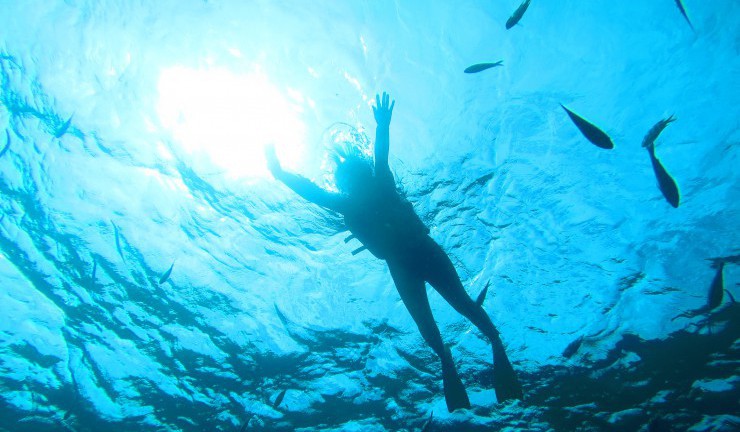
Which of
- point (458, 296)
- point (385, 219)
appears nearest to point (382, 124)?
point (385, 219)

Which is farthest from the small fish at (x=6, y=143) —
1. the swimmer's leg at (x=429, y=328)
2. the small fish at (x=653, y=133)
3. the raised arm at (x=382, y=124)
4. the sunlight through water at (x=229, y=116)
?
the small fish at (x=653, y=133)

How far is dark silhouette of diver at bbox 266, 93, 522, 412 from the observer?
5.53 meters

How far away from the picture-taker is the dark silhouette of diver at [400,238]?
553 cm

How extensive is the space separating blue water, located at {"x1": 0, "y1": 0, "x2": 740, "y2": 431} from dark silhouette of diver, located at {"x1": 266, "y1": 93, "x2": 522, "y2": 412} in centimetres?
238

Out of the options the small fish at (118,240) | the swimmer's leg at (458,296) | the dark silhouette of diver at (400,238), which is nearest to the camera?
the dark silhouette of diver at (400,238)

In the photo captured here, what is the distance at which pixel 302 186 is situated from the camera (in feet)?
18.2

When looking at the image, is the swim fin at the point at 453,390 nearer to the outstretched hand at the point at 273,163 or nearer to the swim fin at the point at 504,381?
the swim fin at the point at 504,381

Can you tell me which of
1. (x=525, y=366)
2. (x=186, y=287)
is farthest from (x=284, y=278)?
(x=525, y=366)

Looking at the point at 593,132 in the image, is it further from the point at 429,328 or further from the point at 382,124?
the point at 429,328

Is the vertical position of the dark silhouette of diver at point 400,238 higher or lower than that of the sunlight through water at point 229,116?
lower

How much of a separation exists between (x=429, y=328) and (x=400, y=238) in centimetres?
146

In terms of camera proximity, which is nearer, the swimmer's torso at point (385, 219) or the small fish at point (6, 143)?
the swimmer's torso at point (385, 219)

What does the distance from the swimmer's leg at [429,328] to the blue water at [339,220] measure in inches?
131

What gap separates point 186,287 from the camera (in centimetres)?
1115
